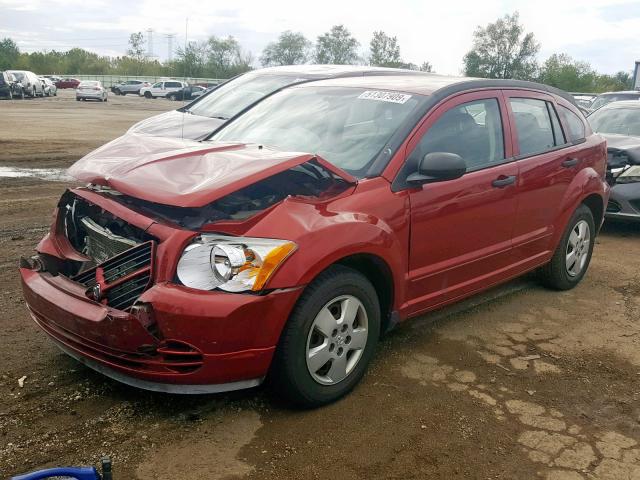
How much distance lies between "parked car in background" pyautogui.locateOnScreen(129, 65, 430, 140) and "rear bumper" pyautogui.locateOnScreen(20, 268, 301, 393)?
16.7 ft

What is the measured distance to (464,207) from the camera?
13.8 feet

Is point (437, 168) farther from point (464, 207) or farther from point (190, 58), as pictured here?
point (190, 58)

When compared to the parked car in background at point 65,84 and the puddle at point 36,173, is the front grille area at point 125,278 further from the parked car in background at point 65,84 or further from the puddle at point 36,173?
the parked car in background at point 65,84

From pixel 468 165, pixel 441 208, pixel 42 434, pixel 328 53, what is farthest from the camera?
pixel 328 53

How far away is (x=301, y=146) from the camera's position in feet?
13.9

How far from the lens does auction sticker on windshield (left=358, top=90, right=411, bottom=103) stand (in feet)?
14.0

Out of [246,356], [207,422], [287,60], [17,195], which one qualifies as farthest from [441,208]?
[287,60]

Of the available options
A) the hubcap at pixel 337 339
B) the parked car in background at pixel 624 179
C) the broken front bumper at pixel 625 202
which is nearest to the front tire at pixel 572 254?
the parked car in background at pixel 624 179

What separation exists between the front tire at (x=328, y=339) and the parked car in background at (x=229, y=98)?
4939mm

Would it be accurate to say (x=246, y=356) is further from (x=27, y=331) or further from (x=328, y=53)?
(x=328, y=53)

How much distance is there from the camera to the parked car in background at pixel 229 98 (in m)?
8.24

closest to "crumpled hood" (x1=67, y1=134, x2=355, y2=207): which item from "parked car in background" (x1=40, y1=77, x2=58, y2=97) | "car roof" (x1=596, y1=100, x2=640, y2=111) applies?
"car roof" (x1=596, y1=100, x2=640, y2=111)

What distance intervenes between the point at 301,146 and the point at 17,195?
585 centimetres

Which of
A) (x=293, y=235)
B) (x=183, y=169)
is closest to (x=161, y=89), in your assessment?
(x=183, y=169)
